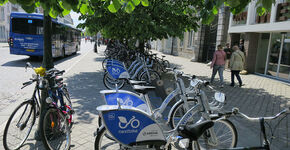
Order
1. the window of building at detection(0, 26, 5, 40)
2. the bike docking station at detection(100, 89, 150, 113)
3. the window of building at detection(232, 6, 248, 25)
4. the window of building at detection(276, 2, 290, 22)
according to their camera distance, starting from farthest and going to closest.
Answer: the window of building at detection(0, 26, 5, 40), the window of building at detection(232, 6, 248, 25), the window of building at detection(276, 2, 290, 22), the bike docking station at detection(100, 89, 150, 113)

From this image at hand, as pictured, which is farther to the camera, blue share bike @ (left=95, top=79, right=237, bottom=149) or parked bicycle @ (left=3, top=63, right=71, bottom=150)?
parked bicycle @ (left=3, top=63, right=71, bottom=150)

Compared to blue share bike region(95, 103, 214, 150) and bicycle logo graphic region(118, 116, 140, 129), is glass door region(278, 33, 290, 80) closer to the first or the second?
blue share bike region(95, 103, 214, 150)

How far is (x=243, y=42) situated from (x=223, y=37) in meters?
2.32

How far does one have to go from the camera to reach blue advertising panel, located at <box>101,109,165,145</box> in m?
2.63

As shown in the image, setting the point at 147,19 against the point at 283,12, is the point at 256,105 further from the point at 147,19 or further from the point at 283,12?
the point at 283,12

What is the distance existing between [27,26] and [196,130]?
14.6 m

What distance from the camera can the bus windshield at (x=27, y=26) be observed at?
13.8 meters

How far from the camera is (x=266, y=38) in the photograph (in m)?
12.8

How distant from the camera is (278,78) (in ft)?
38.0

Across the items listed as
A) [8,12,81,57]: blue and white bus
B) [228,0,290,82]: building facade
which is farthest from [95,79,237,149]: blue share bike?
[8,12,81,57]: blue and white bus

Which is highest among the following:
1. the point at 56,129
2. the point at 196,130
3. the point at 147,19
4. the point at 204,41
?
the point at 147,19

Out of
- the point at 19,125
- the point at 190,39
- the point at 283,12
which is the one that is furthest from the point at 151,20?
the point at 190,39

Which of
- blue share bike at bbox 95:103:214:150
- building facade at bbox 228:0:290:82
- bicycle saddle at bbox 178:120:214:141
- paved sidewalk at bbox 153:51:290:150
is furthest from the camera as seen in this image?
building facade at bbox 228:0:290:82

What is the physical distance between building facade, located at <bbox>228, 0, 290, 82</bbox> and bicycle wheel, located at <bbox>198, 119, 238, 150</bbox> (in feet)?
29.6
